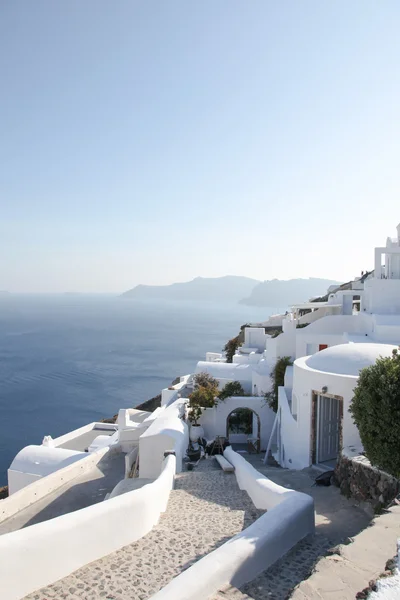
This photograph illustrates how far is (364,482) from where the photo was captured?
27.8ft

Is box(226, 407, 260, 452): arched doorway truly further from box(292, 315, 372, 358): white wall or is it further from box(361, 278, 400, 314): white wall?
box(361, 278, 400, 314): white wall

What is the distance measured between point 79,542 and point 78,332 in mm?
124339

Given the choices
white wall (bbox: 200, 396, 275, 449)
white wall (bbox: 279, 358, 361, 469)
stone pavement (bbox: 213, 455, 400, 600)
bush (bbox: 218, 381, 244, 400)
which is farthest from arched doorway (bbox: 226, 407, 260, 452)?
stone pavement (bbox: 213, 455, 400, 600)

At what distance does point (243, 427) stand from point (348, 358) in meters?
8.59

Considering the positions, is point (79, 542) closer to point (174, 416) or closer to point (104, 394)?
point (174, 416)

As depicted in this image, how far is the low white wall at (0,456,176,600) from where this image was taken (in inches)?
206

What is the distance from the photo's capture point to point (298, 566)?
569 centimetres

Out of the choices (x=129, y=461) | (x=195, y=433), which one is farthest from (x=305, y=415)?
(x=129, y=461)

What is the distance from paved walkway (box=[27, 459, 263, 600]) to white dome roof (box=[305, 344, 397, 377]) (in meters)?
4.42

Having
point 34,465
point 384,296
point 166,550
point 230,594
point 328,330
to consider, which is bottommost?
point 34,465

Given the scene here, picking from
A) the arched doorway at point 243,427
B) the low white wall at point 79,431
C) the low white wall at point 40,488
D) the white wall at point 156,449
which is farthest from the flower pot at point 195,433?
the low white wall at point 79,431

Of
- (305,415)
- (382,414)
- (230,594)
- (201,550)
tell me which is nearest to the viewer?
(230,594)

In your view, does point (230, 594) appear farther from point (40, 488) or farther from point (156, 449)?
point (40, 488)

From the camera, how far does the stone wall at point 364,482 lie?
25.5 ft
